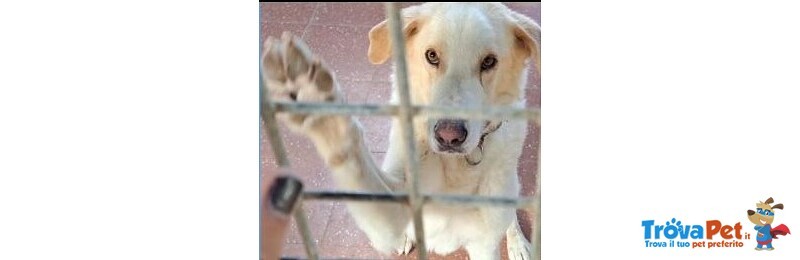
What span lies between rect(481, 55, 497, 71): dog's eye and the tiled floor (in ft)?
0.18

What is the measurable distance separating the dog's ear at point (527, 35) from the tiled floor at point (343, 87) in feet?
0.04

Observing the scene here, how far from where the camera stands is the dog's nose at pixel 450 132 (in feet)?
2.57

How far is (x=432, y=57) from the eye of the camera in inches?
34.8

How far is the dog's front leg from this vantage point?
579 millimetres

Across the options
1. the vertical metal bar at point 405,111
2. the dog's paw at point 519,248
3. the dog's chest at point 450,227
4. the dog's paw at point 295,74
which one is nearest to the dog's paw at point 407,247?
the dog's chest at point 450,227

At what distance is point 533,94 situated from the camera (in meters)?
0.91
